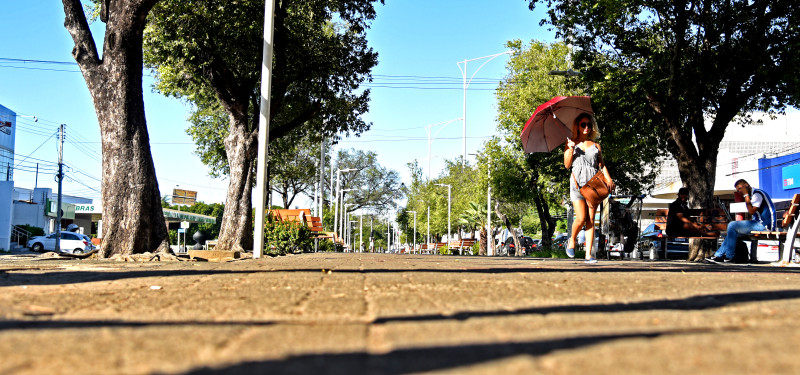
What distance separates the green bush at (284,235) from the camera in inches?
715

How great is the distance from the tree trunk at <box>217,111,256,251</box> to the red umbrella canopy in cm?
792

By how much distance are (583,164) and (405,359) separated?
7.39 metres

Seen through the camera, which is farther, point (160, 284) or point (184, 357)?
point (160, 284)

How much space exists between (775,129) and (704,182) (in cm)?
4963

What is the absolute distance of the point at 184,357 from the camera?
2182 millimetres

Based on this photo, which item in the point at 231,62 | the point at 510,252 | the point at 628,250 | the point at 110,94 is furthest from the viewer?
the point at 510,252

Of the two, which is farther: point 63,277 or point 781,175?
point 781,175

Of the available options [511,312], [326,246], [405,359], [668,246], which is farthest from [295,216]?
[405,359]

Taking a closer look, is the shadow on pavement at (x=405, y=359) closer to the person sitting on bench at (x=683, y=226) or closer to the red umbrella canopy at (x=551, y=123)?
the red umbrella canopy at (x=551, y=123)

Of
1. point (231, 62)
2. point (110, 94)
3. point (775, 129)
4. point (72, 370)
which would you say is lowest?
point (72, 370)

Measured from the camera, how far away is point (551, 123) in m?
11.0

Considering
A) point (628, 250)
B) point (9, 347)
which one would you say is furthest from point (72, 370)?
point (628, 250)

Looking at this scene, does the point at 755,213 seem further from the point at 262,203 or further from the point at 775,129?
the point at 775,129

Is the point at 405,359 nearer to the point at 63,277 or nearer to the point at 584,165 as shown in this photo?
the point at 63,277
